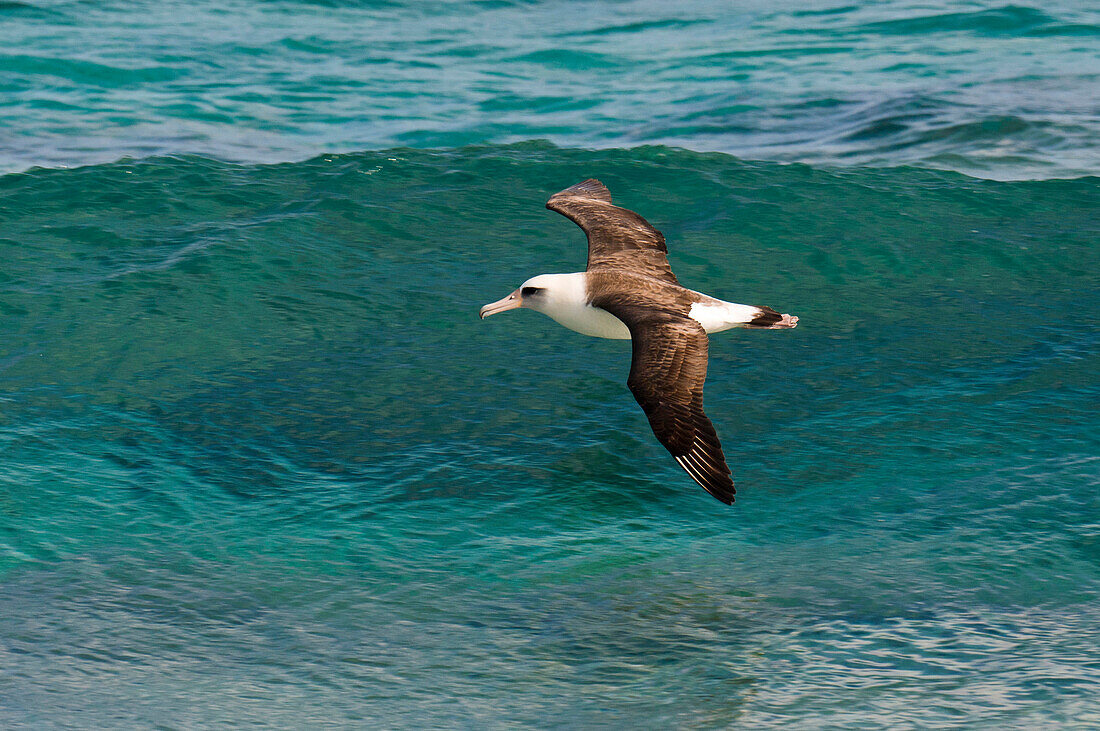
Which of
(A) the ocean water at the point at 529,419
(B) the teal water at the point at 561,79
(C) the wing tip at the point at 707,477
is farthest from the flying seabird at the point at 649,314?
(B) the teal water at the point at 561,79

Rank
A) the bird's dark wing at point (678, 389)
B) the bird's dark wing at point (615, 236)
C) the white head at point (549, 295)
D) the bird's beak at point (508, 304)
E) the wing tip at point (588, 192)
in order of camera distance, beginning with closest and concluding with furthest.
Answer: the bird's dark wing at point (678, 389), the white head at point (549, 295), the bird's beak at point (508, 304), the bird's dark wing at point (615, 236), the wing tip at point (588, 192)

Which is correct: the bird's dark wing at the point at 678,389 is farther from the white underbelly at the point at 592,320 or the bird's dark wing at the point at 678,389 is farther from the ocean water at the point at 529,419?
the ocean water at the point at 529,419

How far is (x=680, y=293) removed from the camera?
332 inches

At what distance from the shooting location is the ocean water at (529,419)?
250 inches

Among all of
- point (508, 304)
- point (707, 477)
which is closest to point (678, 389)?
point (707, 477)

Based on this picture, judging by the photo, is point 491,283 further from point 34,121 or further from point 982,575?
point 34,121

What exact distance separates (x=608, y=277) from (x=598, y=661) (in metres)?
3.17

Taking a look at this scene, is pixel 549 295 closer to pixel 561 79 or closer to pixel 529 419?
pixel 529 419

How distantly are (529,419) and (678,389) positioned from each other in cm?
272

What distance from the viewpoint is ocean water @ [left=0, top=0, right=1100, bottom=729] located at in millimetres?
6352

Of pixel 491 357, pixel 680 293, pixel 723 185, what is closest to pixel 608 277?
pixel 680 293

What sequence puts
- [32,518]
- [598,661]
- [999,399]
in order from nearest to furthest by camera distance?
[598,661], [32,518], [999,399]

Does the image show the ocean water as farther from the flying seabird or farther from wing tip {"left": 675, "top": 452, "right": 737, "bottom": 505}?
the flying seabird

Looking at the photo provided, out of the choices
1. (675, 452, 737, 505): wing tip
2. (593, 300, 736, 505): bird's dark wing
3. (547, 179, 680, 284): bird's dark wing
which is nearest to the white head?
(547, 179, 680, 284): bird's dark wing
